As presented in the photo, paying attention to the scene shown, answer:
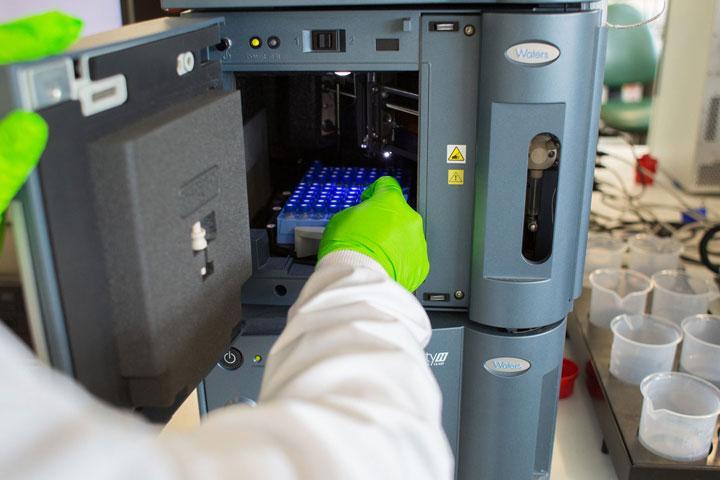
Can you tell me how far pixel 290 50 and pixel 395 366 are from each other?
436 mm

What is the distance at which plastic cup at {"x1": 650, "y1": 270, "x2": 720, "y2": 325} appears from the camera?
50.8 inches

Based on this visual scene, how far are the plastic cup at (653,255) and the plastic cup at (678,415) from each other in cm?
45

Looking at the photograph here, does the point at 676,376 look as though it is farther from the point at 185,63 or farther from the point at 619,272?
the point at 185,63

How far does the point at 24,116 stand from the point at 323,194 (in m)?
0.60

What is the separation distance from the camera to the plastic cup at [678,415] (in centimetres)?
97

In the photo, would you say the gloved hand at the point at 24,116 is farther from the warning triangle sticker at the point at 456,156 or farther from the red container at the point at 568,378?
the red container at the point at 568,378

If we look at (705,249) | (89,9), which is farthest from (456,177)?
(89,9)

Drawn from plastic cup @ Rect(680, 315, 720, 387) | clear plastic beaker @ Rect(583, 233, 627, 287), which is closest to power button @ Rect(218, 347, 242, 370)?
plastic cup @ Rect(680, 315, 720, 387)

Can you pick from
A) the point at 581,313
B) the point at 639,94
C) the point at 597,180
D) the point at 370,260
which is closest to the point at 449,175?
the point at 370,260

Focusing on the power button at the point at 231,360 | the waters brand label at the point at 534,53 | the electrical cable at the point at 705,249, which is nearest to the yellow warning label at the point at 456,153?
the waters brand label at the point at 534,53

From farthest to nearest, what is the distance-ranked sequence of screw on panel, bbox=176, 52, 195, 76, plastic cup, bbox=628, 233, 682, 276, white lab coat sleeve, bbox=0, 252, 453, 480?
plastic cup, bbox=628, 233, 682, 276 < screw on panel, bbox=176, 52, 195, 76 < white lab coat sleeve, bbox=0, 252, 453, 480

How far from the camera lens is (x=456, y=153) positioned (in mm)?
829

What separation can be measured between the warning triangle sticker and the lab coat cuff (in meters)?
0.17

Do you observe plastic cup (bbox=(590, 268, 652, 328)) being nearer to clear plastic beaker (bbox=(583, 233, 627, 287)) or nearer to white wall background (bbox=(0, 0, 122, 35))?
clear plastic beaker (bbox=(583, 233, 627, 287))
